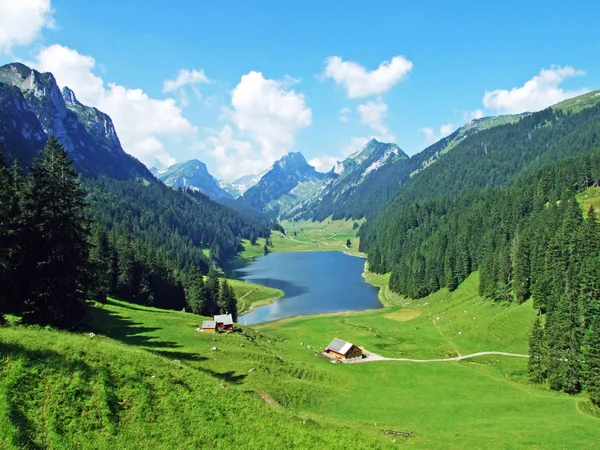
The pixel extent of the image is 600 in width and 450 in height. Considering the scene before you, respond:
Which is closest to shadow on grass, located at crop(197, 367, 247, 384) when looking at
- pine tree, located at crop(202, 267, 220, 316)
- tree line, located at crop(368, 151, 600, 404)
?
tree line, located at crop(368, 151, 600, 404)

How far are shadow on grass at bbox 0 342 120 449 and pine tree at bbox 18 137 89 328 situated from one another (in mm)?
22907

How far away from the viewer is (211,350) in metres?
58.0

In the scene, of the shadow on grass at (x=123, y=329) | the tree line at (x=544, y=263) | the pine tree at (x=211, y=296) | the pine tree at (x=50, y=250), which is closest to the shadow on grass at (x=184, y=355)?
the shadow on grass at (x=123, y=329)

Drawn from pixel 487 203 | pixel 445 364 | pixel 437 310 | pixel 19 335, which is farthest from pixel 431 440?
pixel 487 203

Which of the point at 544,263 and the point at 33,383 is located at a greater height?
the point at 544,263

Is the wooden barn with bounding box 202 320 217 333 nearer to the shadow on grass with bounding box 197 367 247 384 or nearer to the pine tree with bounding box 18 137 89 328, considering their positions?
the shadow on grass with bounding box 197 367 247 384

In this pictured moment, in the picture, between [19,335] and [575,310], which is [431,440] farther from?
[575,310]

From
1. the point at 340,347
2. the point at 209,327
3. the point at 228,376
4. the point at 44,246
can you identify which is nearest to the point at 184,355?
the point at 228,376

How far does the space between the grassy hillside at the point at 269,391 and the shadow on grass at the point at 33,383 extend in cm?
6

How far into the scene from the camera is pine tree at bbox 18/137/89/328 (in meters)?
42.8

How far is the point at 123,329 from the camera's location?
62281 millimetres

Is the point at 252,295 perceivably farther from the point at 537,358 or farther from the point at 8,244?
the point at 8,244

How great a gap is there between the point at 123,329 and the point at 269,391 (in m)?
29.3

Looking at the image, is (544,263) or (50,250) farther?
(544,263)
